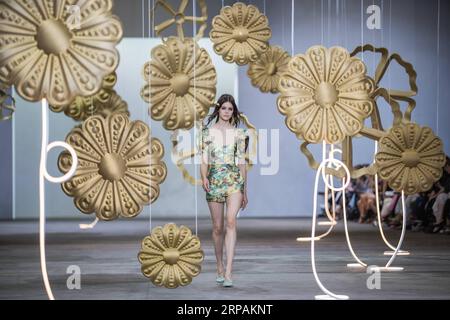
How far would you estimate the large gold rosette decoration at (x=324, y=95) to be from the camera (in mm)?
6770

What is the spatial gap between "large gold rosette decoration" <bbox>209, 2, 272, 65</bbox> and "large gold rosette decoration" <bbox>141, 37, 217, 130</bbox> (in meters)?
1.29

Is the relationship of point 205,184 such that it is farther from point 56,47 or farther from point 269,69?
point 269,69

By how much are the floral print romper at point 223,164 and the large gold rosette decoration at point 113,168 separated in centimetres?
87

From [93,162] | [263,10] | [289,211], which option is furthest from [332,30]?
[93,162]

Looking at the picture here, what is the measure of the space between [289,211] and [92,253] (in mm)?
8418

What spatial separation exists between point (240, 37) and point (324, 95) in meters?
2.63

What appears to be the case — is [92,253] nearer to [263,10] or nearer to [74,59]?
[74,59]

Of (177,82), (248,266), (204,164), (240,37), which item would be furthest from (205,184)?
(240,37)

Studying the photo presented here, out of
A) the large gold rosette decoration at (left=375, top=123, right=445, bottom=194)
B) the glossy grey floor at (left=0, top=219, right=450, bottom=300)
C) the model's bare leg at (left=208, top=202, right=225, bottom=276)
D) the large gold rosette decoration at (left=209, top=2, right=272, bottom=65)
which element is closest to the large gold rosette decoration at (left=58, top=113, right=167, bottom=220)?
the glossy grey floor at (left=0, top=219, right=450, bottom=300)

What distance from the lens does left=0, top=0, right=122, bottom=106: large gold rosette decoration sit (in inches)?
222

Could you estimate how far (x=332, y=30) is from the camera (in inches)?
684

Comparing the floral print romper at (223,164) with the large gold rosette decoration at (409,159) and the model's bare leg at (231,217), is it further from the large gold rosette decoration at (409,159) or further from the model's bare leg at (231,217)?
the large gold rosette decoration at (409,159)

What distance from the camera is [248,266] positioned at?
8.85 m

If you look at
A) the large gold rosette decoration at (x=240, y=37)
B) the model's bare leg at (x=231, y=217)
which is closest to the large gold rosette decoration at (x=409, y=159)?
the model's bare leg at (x=231, y=217)
